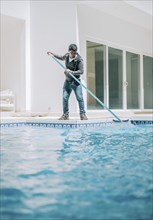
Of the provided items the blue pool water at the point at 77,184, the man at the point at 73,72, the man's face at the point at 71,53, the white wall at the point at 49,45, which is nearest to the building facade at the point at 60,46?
the white wall at the point at 49,45

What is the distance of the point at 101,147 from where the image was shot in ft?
11.5

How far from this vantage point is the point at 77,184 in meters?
1.94

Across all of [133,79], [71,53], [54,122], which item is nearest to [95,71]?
[133,79]

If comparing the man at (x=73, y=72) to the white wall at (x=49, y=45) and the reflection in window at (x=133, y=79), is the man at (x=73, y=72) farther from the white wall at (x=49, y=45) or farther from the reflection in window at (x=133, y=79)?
the reflection in window at (x=133, y=79)

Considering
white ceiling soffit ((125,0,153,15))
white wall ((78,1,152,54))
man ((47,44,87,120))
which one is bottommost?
man ((47,44,87,120))

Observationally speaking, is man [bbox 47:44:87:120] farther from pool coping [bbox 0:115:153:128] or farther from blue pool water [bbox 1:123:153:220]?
blue pool water [bbox 1:123:153:220]

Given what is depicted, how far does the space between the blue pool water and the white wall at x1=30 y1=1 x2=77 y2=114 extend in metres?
5.09

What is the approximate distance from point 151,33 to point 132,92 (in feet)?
8.55

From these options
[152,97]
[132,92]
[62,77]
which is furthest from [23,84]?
[152,97]

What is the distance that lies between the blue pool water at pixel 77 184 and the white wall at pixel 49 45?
5088mm

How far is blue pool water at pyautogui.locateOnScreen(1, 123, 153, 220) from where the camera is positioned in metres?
1.48

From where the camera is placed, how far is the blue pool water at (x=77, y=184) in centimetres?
148

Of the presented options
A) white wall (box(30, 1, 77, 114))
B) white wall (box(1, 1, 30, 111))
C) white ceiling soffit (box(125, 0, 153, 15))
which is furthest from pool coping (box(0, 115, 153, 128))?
white ceiling soffit (box(125, 0, 153, 15))

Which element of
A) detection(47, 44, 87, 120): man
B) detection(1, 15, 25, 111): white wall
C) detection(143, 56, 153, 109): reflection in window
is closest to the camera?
detection(47, 44, 87, 120): man
